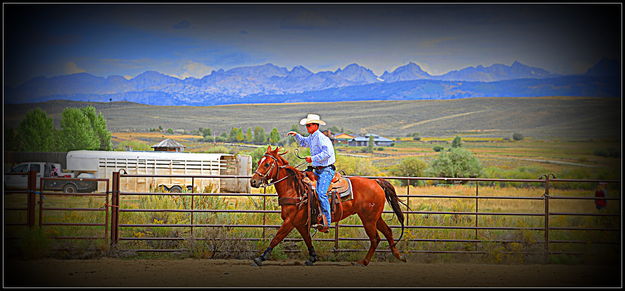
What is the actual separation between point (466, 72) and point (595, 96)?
21860mm

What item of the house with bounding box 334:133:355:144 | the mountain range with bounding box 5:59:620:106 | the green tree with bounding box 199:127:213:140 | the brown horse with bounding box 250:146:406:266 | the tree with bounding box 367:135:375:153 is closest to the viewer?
the brown horse with bounding box 250:146:406:266

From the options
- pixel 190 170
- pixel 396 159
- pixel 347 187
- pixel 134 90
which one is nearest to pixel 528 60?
pixel 396 159

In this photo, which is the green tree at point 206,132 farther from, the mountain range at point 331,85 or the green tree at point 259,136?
the mountain range at point 331,85

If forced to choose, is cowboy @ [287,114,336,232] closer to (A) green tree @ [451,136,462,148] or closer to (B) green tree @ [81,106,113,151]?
(B) green tree @ [81,106,113,151]

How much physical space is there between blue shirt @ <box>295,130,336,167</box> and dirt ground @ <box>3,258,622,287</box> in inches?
56.4

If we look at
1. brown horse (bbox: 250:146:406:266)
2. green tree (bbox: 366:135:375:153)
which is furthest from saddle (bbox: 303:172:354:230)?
green tree (bbox: 366:135:375:153)

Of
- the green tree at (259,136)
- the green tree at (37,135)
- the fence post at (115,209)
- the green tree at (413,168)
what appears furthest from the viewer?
the green tree at (259,136)

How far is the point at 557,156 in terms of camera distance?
6062 centimetres

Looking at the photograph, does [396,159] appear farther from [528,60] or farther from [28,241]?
[28,241]

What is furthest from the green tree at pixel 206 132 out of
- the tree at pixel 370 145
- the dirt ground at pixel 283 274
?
the dirt ground at pixel 283 274

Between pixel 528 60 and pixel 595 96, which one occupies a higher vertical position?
pixel 528 60

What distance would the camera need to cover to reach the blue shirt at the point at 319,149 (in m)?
7.19

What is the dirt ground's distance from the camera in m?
6.80

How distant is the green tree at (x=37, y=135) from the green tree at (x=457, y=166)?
1201 inches
